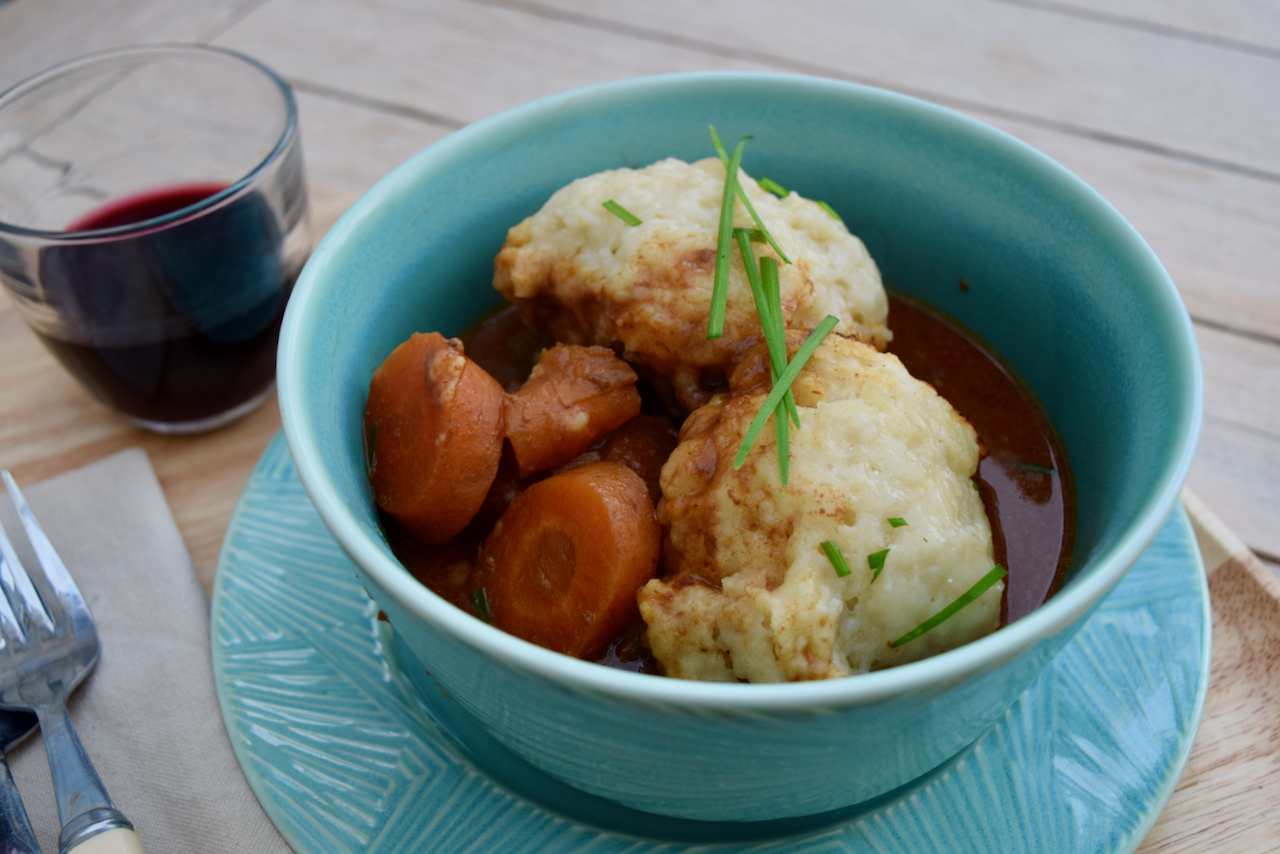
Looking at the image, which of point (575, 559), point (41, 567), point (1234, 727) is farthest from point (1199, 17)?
point (41, 567)

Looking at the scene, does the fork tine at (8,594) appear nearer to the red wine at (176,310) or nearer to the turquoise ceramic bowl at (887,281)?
the red wine at (176,310)

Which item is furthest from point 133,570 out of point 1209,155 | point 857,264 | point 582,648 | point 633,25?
point 1209,155

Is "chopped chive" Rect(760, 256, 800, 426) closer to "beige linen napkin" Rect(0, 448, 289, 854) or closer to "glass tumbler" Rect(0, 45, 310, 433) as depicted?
"beige linen napkin" Rect(0, 448, 289, 854)

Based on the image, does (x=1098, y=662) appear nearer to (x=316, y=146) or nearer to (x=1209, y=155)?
(x=1209, y=155)

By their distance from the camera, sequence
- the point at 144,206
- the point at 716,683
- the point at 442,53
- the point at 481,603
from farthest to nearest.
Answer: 1. the point at 442,53
2. the point at 144,206
3. the point at 481,603
4. the point at 716,683

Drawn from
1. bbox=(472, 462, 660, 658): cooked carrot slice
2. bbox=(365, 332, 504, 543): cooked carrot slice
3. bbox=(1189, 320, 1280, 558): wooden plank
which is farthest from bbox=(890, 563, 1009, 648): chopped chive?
bbox=(1189, 320, 1280, 558): wooden plank

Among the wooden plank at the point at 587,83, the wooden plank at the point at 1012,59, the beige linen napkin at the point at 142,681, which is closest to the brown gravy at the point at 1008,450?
the wooden plank at the point at 587,83

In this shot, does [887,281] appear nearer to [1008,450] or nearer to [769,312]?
[1008,450]
